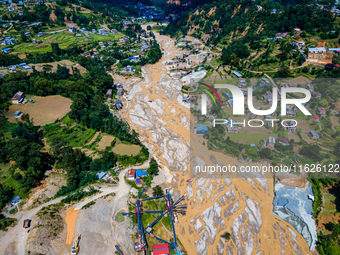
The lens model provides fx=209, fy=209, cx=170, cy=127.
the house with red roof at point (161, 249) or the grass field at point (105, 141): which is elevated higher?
the grass field at point (105, 141)

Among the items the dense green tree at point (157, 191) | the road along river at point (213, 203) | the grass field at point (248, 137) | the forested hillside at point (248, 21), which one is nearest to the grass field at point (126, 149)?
the road along river at point (213, 203)

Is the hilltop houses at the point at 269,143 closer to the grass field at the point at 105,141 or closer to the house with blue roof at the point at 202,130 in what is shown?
the house with blue roof at the point at 202,130

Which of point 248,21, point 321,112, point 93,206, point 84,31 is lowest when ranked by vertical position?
point 93,206

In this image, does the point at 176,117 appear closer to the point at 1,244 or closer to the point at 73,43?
the point at 1,244

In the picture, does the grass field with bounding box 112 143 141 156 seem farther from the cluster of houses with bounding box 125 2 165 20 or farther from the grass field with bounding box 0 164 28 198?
the cluster of houses with bounding box 125 2 165 20

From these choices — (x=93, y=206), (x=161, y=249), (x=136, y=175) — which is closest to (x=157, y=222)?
(x=161, y=249)

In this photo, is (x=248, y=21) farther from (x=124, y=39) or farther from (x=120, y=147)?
(x=120, y=147)
